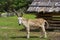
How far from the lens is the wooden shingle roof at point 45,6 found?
18.4 meters

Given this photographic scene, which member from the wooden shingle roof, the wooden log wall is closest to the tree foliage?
the wooden shingle roof

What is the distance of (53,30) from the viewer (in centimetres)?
1878

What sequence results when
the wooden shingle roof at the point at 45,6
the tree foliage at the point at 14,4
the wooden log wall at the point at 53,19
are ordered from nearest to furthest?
the wooden shingle roof at the point at 45,6, the wooden log wall at the point at 53,19, the tree foliage at the point at 14,4

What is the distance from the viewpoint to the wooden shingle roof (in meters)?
18.4

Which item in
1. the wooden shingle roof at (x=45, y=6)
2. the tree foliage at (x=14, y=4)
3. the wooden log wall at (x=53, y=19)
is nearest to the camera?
the wooden shingle roof at (x=45, y=6)

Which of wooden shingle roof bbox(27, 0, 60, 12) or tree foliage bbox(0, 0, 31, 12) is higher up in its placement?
wooden shingle roof bbox(27, 0, 60, 12)

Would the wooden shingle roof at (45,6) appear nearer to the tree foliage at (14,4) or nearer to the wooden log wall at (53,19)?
the wooden log wall at (53,19)

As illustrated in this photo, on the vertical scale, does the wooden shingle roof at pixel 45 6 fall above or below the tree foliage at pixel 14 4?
above

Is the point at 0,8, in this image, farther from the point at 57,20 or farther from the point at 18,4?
the point at 57,20

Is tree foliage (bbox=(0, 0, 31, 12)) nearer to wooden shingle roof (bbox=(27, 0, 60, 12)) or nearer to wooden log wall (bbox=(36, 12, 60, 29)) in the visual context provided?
wooden shingle roof (bbox=(27, 0, 60, 12))

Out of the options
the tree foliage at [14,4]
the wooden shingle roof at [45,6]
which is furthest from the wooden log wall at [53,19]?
the tree foliage at [14,4]

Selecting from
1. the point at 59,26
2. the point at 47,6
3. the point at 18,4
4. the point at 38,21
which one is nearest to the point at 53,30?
the point at 59,26

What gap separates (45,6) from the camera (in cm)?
1884

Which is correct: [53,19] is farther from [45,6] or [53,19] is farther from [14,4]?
[14,4]
